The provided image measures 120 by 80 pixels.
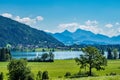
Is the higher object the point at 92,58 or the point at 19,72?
the point at 92,58

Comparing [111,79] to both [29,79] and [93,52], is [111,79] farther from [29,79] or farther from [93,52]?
[93,52]

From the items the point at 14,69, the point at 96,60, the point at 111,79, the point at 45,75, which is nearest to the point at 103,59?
the point at 96,60

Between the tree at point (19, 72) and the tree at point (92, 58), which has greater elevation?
the tree at point (92, 58)

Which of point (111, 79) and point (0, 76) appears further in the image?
point (0, 76)

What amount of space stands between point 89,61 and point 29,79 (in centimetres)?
2591

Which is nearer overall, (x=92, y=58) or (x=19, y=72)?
(x=19, y=72)

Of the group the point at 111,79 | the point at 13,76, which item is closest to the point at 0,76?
the point at 13,76

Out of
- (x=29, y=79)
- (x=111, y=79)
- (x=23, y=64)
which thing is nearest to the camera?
(x=111, y=79)

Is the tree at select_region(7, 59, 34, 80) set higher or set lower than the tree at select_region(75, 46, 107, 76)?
lower

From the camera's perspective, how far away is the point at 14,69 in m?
90.8

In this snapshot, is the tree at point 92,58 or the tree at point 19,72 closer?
the tree at point 19,72

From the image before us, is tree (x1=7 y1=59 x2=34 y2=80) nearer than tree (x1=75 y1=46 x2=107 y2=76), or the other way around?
tree (x1=7 y1=59 x2=34 y2=80)

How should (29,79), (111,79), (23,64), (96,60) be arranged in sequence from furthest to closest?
1. (96,60)
2. (23,64)
3. (29,79)
4. (111,79)

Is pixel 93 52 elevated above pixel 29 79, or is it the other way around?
pixel 93 52
